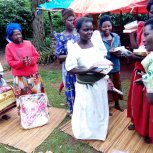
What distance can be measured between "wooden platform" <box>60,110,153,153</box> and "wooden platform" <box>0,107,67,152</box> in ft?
0.96

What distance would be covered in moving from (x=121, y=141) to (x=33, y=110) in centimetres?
149

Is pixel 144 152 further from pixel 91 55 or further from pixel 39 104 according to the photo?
pixel 39 104

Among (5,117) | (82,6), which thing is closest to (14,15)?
(82,6)

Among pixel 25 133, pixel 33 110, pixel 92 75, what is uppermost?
pixel 92 75

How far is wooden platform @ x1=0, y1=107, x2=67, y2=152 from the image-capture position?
3820mm

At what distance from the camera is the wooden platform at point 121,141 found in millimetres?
3441

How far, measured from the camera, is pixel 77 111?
349 centimetres

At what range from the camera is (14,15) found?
12.0 meters

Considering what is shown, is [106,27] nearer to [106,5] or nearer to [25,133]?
[25,133]

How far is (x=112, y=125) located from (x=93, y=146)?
623 mm

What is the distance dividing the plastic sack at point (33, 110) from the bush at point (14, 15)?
27.3ft

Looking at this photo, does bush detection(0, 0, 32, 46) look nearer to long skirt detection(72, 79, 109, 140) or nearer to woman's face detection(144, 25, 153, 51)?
long skirt detection(72, 79, 109, 140)

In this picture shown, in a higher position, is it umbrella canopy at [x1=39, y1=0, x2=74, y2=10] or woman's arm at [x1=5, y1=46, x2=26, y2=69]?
umbrella canopy at [x1=39, y1=0, x2=74, y2=10]

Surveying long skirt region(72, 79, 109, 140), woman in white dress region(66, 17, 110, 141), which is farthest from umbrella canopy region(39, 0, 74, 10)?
long skirt region(72, 79, 109, 140)
